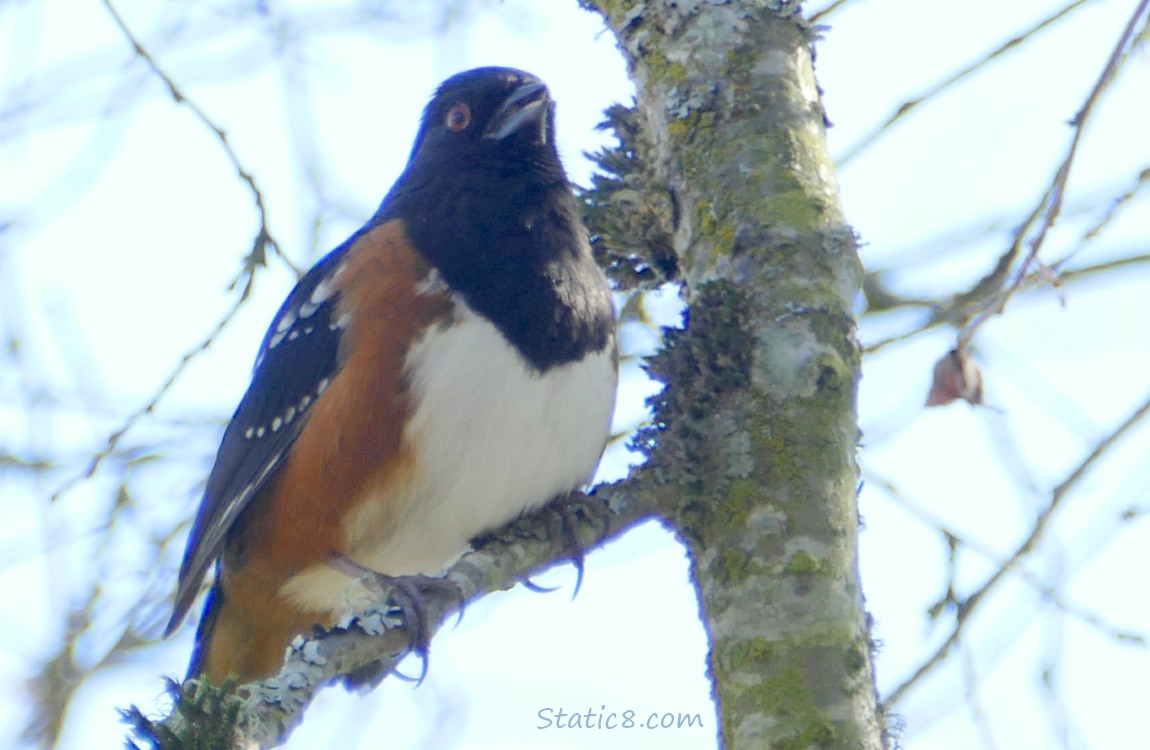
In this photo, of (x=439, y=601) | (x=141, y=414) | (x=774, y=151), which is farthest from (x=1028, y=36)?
(x=141, y=414)

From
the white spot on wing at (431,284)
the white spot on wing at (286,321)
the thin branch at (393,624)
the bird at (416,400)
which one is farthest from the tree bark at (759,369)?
the white spot on wing at (286,321)

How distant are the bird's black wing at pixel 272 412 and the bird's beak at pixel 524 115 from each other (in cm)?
45

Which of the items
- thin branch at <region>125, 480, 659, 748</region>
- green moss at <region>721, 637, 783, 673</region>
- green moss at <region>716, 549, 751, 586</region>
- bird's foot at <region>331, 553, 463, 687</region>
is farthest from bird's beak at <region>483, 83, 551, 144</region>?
green moss at <region>721, 637, 783, 673</region>

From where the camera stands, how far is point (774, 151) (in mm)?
2137

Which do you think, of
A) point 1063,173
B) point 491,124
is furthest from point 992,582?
point 491,124

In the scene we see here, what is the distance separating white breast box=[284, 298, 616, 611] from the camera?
2.43 meters

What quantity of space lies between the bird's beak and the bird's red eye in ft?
0.23

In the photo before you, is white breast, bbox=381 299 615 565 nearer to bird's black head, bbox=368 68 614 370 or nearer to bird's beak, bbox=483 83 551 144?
bird's black head, bbox=368 68 614 370

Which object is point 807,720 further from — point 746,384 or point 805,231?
point 805,231

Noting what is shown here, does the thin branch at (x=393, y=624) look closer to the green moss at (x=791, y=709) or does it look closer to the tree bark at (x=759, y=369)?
the tree bark at (x=759, y=369)

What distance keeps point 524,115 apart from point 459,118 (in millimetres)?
206

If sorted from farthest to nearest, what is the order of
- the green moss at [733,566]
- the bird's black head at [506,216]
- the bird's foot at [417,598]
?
the bird's black head at [506,216] < the bird's foot at [417,598] < the green moss at [733,566]

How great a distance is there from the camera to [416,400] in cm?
244

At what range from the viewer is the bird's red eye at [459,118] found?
3031 mm
